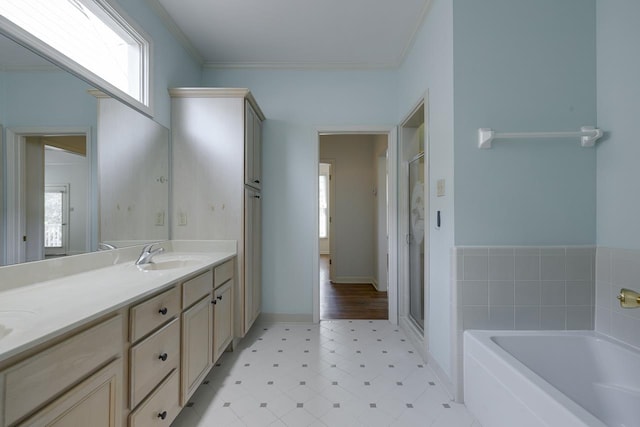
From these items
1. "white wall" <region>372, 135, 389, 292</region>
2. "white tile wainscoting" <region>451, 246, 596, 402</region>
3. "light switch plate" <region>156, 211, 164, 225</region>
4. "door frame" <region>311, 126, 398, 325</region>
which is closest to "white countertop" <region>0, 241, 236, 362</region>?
"light switch plate" <region>156, 211, 164, 225</region>

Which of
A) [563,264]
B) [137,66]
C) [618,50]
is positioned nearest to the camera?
[618,50]

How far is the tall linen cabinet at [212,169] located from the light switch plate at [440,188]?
150 cm

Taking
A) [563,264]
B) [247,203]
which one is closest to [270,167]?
[247,203]

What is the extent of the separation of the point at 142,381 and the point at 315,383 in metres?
1.12

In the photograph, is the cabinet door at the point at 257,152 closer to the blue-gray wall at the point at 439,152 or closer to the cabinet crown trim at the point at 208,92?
the cabinet crown trim at the point at 208,92

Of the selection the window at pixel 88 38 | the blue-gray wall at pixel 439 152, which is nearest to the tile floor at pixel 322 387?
the blue-gray wall at pixel 439 152

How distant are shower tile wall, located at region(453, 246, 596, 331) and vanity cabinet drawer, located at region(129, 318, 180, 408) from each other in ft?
5.26

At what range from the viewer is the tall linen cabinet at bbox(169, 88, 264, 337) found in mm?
2359

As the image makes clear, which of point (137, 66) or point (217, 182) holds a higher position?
point (137, 66)

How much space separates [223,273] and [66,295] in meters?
1.04

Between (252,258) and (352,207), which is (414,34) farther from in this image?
(352,207)

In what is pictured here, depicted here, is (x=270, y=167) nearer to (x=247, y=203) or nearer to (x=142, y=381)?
(x=247, y=203)

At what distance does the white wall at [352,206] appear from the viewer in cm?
477

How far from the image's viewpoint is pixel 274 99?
2975mm
